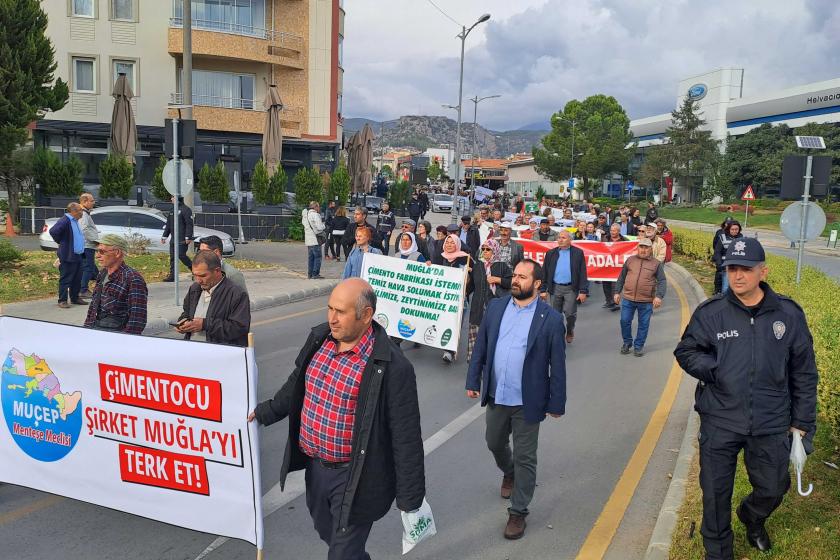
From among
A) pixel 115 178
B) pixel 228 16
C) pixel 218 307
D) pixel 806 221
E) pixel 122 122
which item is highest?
pixel 228 16

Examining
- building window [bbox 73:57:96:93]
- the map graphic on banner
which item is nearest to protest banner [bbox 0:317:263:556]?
the map graphic on banner

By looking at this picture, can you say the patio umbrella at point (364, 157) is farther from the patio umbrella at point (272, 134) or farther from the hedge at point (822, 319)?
the hedge at point (822, 319)

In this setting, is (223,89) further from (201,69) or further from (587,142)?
(587,142)

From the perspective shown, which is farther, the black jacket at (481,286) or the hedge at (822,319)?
the black jacket at (481,286)

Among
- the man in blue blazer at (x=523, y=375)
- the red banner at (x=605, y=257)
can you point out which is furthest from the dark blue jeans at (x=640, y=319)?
the man in blue blazer at (x=523, y=375)

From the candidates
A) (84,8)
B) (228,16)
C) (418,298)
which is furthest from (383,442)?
(84,8)

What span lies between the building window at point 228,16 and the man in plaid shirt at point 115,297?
3052 cm

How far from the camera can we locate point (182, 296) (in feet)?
46.9

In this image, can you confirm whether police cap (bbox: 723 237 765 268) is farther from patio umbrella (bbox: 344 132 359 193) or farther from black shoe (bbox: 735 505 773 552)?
patio umbrella (bbox: 344 132 359 193)

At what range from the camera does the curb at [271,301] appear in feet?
38.4

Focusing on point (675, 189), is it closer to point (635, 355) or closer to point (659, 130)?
point (659, 130)

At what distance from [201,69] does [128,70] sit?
10.6ft

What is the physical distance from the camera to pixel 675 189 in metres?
81.3

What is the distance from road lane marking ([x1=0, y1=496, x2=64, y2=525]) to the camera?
200 inches
